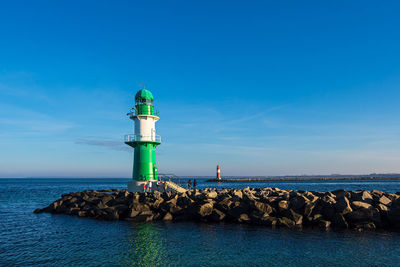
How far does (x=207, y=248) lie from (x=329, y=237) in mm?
6779

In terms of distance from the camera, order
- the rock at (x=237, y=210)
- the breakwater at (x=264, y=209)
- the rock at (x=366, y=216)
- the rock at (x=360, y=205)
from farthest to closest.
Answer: the rock at (x=237, y=210) → the rock at (x=360, y=205) → the breakwater at (x=264, y=209) → the rock at (x=366, y=216)

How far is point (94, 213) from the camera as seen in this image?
75.5 ft

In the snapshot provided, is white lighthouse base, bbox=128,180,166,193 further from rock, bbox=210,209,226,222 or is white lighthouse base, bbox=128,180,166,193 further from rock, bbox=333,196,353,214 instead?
rock, bbox=333,196,353,214

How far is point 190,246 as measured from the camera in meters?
14.2

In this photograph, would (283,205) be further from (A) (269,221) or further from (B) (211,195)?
(B) (211,195)

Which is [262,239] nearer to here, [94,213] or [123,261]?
[123,261]

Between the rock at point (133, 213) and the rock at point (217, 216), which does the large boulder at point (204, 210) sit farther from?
the rock at point (133, 213)

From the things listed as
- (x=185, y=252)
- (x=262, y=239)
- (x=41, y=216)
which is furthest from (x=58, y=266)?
(x=41, y=216)

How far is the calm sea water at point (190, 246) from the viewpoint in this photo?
1216 centimetres

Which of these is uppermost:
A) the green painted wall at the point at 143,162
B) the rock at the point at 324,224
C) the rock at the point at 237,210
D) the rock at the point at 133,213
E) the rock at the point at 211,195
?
the green painted wall at the point at 143,162

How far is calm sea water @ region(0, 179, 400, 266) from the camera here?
12.2m

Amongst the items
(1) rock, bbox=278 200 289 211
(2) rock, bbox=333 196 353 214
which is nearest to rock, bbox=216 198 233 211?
(1) rock, bbox=278 200 289 211

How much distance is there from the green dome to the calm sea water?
13.6m

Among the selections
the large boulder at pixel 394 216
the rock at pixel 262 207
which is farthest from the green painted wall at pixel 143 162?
the large boulder at pixel 394 216
